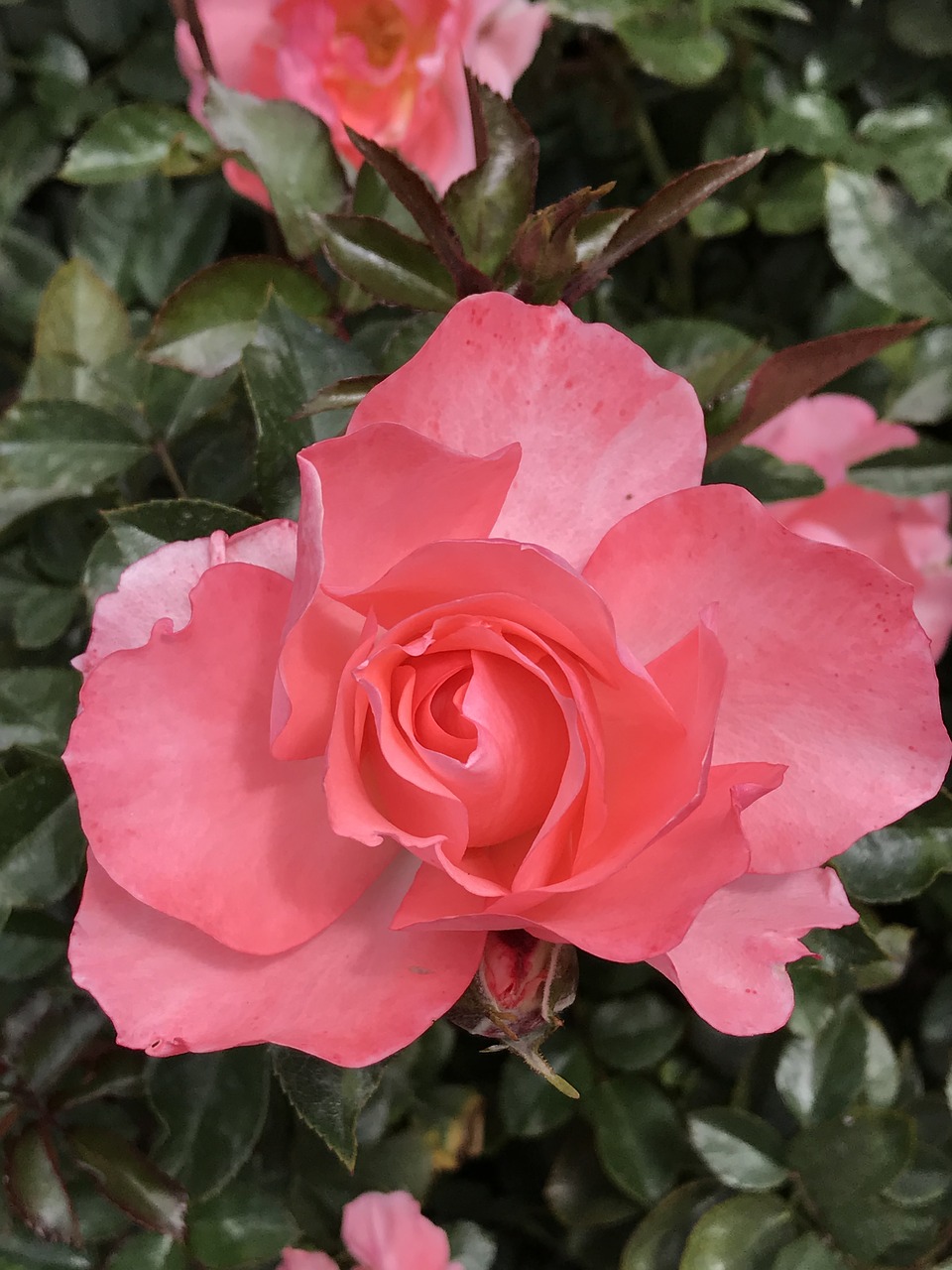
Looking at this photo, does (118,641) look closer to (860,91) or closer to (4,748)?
(4,748)

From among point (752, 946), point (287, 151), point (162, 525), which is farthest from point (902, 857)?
point (287, 151)

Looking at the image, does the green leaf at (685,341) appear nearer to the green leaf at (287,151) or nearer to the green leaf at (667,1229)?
the green leaf at (287,151)

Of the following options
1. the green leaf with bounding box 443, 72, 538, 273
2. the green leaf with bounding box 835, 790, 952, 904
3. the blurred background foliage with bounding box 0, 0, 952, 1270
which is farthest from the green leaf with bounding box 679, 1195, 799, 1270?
the green leaf with bounding box 443, 72, 538, 273

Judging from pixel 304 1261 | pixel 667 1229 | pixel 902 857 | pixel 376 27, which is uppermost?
pixel 376 27

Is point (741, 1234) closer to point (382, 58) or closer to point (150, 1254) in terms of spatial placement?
point (150, 1254)

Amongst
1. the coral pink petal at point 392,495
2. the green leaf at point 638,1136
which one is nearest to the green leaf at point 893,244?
the coral pink petal at point 392,495

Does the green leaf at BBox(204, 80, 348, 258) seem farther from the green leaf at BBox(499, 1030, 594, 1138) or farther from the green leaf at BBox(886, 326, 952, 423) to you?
the green leaf at BBox(499, 1030, 594, 1138)

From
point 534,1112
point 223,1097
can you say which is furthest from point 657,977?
point 223,1097
